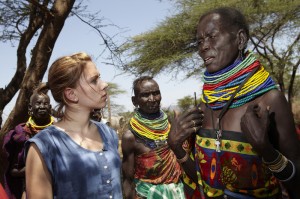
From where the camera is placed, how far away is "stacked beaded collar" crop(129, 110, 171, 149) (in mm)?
4727

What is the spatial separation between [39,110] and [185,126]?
3.33 m

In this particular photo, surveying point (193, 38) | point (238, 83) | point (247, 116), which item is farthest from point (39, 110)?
point (193, 38)

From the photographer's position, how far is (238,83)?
2062mm

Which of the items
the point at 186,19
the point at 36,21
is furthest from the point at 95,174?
the point at 186,19

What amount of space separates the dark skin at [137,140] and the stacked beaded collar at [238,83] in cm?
261

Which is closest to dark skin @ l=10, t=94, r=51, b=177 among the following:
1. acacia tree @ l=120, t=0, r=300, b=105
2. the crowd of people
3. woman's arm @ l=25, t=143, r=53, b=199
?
the crowd of people

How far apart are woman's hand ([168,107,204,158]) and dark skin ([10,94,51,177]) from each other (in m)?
3.18

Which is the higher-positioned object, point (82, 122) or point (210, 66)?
point (210, 66)

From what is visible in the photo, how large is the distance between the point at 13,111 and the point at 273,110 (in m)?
5.74

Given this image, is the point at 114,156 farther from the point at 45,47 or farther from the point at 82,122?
the point at 45,47

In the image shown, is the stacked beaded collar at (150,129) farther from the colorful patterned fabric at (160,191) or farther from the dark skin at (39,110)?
the dark skin at (39,110)

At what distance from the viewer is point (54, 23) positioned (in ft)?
21.1

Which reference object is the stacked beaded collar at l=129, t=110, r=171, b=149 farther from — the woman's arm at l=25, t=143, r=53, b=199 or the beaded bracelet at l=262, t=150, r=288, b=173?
the beaded bracelet at l=262, t=150, r=288, b=173

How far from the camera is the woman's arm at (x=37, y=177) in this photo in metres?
2.00
